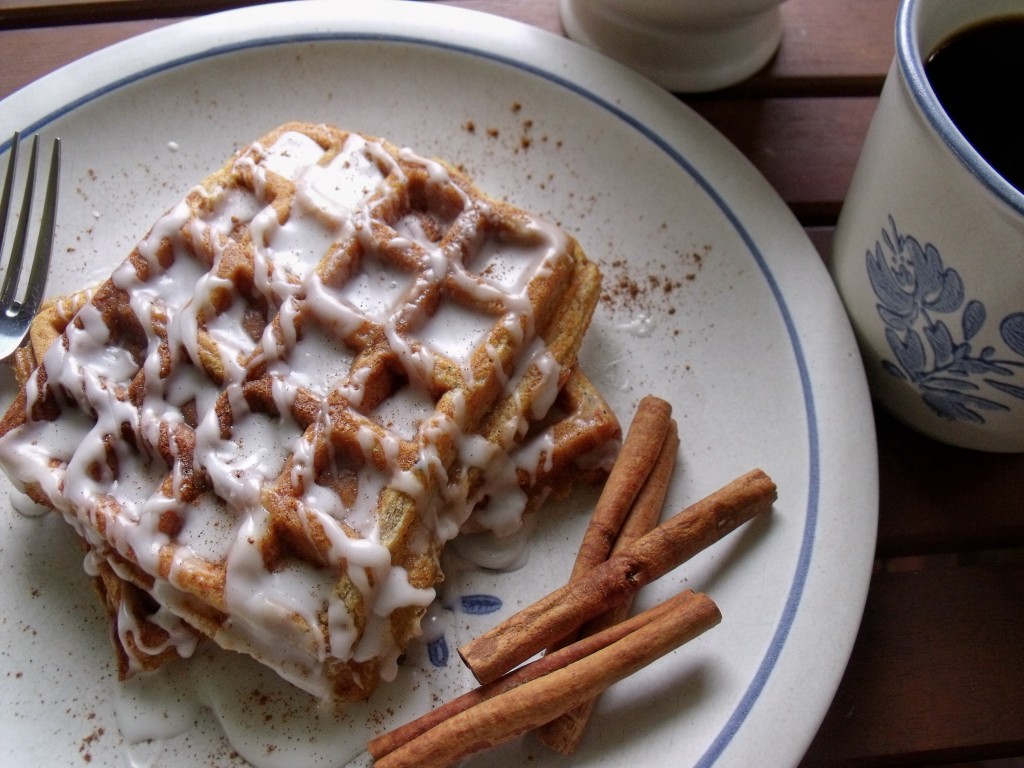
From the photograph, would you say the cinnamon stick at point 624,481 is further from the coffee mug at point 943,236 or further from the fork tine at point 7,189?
the fork tine at point 7,189

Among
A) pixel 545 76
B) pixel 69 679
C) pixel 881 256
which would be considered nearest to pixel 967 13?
pixel 881 256

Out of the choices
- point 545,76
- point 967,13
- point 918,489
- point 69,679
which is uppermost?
point 967,13

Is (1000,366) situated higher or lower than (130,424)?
higher

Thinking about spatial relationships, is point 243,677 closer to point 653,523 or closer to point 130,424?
point 130,424

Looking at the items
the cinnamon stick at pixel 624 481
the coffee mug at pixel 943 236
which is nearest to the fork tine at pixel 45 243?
the cinnamon stick at pixel 624 481

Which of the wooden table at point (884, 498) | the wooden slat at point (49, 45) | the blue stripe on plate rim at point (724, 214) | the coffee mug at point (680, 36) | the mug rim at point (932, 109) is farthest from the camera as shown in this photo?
the wooden slat at point (49, 45)

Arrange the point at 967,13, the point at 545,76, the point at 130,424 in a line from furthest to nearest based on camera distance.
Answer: the point at 545,76 < the point at 967,13 < the point at 130,424
